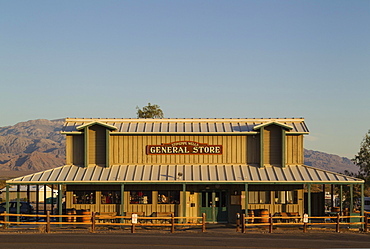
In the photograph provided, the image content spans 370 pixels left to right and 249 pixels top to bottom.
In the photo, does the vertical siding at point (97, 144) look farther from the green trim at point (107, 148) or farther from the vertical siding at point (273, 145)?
the vertical siding at point (273, 145)

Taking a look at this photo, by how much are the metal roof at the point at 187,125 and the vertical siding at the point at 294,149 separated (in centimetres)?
50

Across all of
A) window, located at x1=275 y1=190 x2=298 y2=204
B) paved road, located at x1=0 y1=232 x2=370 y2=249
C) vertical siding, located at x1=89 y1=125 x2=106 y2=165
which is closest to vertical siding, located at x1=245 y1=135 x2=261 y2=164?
window, located at x1=275 y1=190 x2=298 y2=204

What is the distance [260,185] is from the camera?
132 feet

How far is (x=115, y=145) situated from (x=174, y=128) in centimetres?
414

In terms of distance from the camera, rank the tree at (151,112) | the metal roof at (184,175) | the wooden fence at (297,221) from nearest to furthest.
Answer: the wooden fence at (297,221)
the metal roof at (184,175)
the tree at (151,112)

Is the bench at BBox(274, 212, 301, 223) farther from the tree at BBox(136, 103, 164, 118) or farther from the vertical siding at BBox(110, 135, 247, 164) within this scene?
the tree at BBox(136, 103, 164, 118)

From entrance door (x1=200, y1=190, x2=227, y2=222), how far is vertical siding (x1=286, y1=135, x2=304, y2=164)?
525 cm

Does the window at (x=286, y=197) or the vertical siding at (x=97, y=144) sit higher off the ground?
the vertical siding at (x=97, y=144)

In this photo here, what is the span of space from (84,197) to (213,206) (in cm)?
854

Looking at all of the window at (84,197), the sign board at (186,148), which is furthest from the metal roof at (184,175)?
the window at (84,197)

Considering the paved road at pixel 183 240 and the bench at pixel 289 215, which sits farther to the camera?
the bench at pixel 289 215

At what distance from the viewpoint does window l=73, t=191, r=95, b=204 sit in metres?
39.9

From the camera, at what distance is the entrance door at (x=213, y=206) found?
40.3 m

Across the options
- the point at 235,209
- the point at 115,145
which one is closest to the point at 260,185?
the point at 235,209
